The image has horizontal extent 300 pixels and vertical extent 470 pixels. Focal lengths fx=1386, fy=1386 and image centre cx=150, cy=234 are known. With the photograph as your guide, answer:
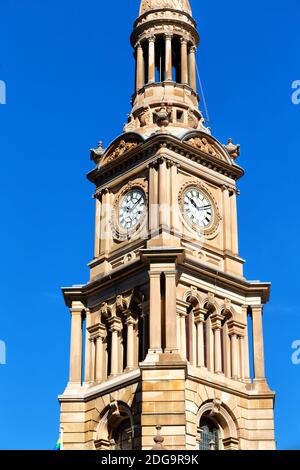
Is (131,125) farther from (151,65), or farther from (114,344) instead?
(114,344)

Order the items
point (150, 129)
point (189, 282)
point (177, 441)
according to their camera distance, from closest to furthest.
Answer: point (177, 441) < point (189, 282) < point (150, 129)

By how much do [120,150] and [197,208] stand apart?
5.10 m

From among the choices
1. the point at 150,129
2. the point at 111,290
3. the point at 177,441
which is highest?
the point at 150,129

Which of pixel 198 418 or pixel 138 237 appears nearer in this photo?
pixel 198 418

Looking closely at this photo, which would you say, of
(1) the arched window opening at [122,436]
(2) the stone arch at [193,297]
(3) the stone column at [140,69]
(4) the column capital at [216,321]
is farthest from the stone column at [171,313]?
(3) the stone column at [140,69]

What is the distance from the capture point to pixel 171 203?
6650cm

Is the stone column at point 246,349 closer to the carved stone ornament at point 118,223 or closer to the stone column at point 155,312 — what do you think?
the stone column at point 155,312

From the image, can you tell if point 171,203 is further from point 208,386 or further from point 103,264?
point 208,386

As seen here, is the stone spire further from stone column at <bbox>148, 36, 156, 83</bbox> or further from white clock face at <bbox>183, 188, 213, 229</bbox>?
white clock face at <bbox>183, 188, 213, 229</bbox>

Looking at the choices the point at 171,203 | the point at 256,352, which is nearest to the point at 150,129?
the point at 171,203

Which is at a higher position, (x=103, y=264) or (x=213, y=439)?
(x=103, y=264)

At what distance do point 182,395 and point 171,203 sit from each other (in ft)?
33.4

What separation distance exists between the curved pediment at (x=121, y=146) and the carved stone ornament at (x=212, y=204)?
3239 mm

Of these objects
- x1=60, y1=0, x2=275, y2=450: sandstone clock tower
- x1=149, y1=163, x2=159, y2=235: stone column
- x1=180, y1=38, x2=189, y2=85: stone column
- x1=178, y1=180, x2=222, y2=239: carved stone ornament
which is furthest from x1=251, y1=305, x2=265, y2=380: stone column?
x1=180, y1=38, x2=189, y2=85: stone column
